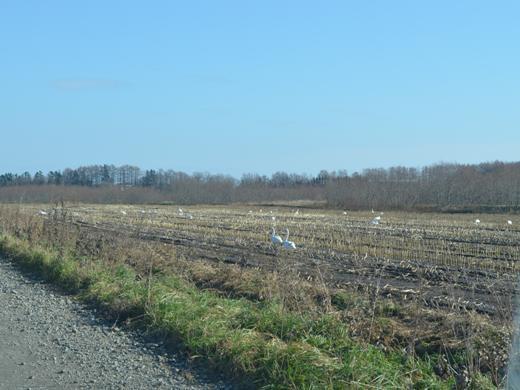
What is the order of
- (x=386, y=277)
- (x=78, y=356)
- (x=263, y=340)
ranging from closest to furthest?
(x=263, y=340) → (x=78, y=356) → (x=386, y=277)

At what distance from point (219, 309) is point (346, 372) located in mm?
3491

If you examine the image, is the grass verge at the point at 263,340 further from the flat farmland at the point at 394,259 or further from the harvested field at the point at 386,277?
the flat farmland at the point at 394,259

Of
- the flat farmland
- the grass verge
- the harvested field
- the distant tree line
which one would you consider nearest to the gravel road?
the grass verge

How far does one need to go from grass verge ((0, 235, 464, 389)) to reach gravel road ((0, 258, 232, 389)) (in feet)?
1.25

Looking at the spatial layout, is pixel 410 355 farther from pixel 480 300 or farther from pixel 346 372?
pixel 480 300

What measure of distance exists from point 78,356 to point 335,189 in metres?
85.6

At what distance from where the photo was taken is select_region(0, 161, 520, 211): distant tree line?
78.9 meters

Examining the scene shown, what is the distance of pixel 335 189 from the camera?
93000 millimetres

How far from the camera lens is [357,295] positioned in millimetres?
11047

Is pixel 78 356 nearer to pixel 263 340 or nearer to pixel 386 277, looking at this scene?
pixel 263 340

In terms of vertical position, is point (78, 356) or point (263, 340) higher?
point (263, 340)

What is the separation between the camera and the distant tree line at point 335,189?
78.9 m

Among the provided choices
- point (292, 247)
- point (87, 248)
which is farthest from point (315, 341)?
point (292, 247)

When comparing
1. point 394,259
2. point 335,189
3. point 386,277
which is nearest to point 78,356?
point 386,277
